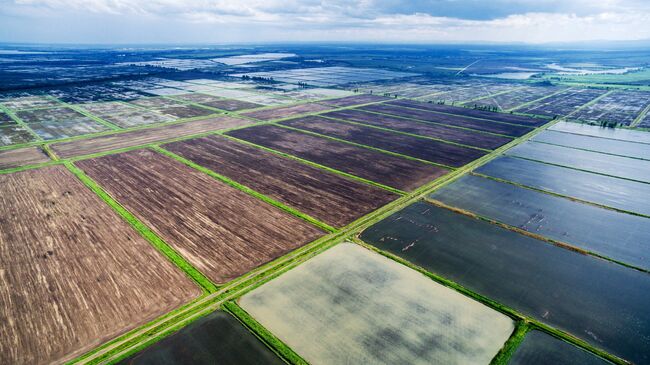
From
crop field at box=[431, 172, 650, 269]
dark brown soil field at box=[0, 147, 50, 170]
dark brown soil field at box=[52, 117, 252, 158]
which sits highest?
dark brown soil field at box=[52, 117, 252, 158]

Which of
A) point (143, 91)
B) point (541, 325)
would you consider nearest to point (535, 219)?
point (541, 325)

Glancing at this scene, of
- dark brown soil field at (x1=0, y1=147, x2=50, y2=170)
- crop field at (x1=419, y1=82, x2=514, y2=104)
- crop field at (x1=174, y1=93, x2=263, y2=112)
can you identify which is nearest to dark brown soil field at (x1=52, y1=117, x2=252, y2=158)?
dark brown soil field at (x1=0, y1=147, x2=50, y2=170)

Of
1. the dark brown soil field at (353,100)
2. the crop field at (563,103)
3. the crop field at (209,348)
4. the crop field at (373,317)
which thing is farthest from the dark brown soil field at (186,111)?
the crop field at (563,103)

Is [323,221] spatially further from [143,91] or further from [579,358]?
[143,91]

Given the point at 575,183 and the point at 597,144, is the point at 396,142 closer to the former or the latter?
the point at 575,183

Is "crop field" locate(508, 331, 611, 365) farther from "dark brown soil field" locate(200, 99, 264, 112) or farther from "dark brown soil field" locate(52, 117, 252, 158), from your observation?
"dark brown soil field" locate(200, 99, 264, 112)

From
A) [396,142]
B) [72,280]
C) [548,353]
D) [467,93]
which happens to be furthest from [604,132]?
[72,280]
